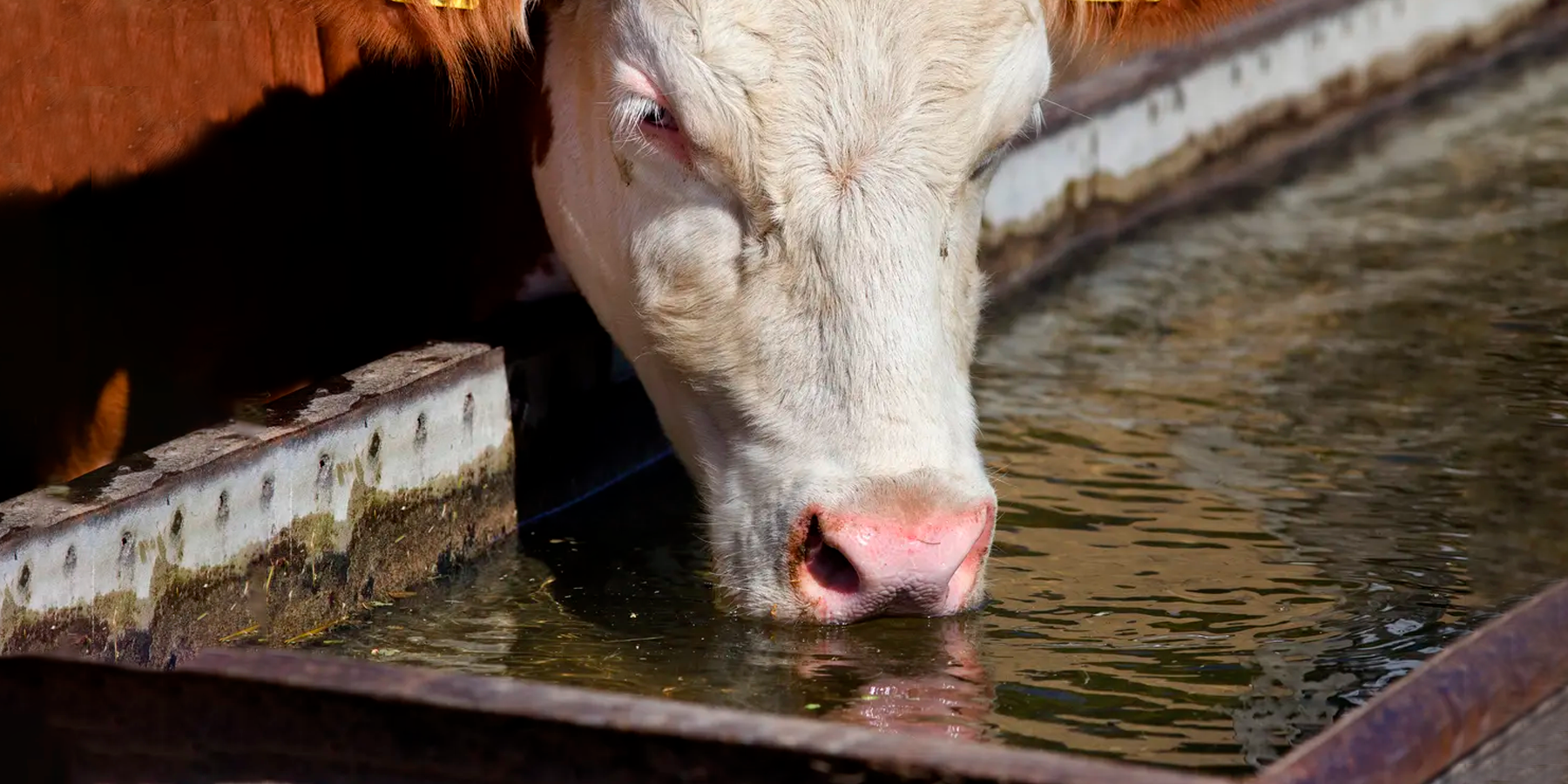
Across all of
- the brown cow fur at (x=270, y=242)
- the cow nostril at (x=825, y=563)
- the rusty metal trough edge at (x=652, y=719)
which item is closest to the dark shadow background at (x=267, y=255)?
the brown cow fur at (x=270, y=242)

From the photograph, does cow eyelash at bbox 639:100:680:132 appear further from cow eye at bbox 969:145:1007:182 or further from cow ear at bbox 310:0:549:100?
cow eye at bbox 969:145:1007:182

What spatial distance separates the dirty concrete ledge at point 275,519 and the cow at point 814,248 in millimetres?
392

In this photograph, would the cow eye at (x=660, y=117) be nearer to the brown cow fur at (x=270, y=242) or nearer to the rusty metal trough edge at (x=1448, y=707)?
the brown cow fur at (x=270, y=242)

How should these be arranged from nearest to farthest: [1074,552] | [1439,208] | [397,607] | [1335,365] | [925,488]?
[925,488] → [397,607] → [1074,552] → [1335,365] → [1439,208]

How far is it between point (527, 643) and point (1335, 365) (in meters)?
2.11

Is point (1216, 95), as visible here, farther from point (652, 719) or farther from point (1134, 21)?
point (652, 719)

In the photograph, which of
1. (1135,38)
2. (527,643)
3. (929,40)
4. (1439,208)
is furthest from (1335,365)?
(527,643)

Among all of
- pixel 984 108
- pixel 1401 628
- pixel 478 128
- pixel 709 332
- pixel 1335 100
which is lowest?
pixel 1401 628

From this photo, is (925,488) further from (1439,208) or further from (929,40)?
(1439,208)

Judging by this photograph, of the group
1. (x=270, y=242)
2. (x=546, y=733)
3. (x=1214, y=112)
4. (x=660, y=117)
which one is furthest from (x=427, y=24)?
(x=1214, y=112)

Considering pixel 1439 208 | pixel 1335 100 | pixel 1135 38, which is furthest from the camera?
pixel 1335 100

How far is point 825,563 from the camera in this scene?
2699mm

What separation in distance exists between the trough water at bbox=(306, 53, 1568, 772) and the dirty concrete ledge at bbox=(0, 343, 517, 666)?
93mm

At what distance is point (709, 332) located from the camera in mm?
2967
